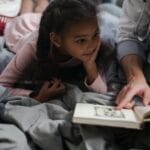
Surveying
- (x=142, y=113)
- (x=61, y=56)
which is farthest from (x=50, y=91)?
(x=142, y=113)

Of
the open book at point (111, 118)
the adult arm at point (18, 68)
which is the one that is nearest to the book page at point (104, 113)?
the open book at point (111, 118)

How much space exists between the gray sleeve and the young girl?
6 cm

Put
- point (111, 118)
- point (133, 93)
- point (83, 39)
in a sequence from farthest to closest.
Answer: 1. point (83, 39)
2. point (133, 93)
3. point (111, 118)

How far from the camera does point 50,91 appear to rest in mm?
1041

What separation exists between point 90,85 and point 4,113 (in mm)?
313

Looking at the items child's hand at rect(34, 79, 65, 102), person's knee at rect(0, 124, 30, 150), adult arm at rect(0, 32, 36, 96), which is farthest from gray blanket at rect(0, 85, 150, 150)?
adult arm at rect(0, 32, 36, 96)

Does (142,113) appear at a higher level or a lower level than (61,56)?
higher

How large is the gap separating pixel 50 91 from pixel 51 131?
0.27 m

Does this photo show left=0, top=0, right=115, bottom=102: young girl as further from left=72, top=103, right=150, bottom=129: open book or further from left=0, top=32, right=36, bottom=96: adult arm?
left=72, top=103, right=150, bottom=129: open book

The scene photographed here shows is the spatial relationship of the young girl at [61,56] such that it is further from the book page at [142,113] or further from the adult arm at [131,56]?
the book page at [142,113]

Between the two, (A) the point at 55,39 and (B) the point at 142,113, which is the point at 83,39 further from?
(B) the point at 142,113

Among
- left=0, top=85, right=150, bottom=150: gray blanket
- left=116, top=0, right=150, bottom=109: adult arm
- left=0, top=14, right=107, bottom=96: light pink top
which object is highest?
left=116, top=0, right=150, bottom=109: adult arm

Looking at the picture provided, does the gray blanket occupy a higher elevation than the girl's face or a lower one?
lower

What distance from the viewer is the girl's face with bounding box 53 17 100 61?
1020 mm
